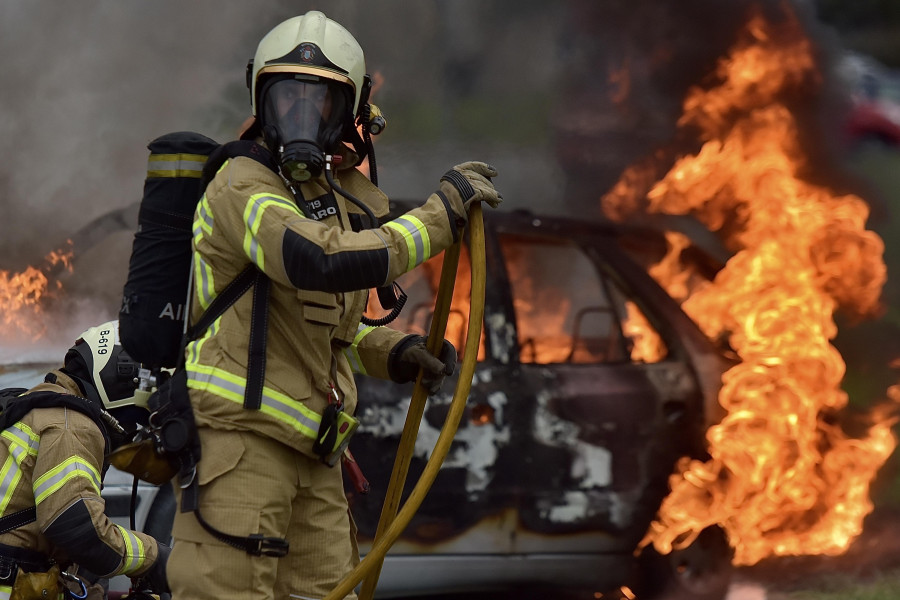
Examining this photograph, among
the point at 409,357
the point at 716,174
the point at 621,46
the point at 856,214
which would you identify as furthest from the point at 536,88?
the point at 409,357

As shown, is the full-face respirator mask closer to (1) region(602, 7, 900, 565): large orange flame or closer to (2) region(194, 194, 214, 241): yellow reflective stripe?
(2) region(194, 194, 214, 241): yellow reflective stripe

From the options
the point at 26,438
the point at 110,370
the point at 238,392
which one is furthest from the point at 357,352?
the point at 26,438

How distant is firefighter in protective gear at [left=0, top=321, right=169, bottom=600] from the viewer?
332 centimetres

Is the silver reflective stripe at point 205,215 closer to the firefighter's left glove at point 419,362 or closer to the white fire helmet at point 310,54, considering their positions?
the white fire helmet at point 310,54

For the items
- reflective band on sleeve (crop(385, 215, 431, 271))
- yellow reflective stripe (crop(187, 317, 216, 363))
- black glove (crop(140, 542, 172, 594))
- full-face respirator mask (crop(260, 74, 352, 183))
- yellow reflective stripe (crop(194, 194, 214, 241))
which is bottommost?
black glove (crop(140, 542, 172, 594))

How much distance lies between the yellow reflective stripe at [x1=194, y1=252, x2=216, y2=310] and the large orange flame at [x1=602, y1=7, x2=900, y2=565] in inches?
105

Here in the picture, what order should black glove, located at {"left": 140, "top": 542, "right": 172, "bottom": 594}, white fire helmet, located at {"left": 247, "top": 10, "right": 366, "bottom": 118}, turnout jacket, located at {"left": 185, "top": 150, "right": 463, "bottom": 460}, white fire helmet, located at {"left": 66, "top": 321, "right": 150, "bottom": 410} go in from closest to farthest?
turnout jacket, located at {"left": 185, "top": 150, "right": 463, "bottom": 460} → white fire helmet, located at {"left": 247, "top": 10, "right": 366, "bottom": 118} → black glove, located at {"left": 140, "top": 542, "right": 172, "bottom": 594} → white fire helmet, located at {"left": 66, "top": 321, "right": 150, "bottom": 410}

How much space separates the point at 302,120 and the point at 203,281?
460 mm

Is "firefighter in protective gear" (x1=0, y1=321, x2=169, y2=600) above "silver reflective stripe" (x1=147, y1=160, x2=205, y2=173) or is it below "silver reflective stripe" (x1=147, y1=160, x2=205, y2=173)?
below

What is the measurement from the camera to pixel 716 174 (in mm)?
6082

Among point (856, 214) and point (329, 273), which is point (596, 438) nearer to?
point (856, 214)

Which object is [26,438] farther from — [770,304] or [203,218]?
[770,304]

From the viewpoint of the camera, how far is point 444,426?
10.3ft

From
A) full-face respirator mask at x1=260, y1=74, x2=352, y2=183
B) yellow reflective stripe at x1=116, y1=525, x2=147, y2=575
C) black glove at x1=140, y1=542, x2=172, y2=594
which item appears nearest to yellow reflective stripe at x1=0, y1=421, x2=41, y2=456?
yellow reflective stripe at x1=116, y1=525, x2=147, y2=575
